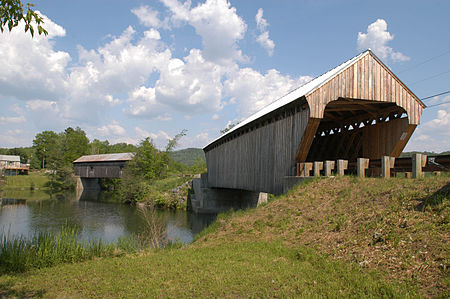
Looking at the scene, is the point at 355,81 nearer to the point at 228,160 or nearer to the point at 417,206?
the point at 417,206

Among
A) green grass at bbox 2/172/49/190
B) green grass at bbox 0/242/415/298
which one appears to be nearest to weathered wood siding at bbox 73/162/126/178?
green grass at bbox 2/172/49/190

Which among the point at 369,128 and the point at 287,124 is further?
the point at 369,128

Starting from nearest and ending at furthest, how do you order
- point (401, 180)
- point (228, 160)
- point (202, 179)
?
point (401, 180), point (228, 160), point (202, 179)

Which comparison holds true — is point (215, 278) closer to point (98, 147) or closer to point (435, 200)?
point (435, 200)

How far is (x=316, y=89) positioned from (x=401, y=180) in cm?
392

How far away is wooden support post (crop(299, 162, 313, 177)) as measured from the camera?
32.9ft

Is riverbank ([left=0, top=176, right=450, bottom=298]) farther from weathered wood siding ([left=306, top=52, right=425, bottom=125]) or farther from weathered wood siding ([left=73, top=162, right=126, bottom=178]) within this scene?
weathered wood siding ([left=73, top=162, right=126, bottom=178])

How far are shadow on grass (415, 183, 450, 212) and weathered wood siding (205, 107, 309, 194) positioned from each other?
4.81 meters

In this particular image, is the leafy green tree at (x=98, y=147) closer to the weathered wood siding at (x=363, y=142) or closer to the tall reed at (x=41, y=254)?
the weathered wood siding at (x=363, y=142)

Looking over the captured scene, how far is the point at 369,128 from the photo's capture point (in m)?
13.4

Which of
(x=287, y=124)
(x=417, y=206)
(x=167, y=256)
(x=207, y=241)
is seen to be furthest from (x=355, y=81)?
(x=167, y=256)

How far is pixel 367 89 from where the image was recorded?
1083 centimetres

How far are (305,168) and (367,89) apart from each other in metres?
3.67

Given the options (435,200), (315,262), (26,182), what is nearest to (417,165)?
(435,200)
